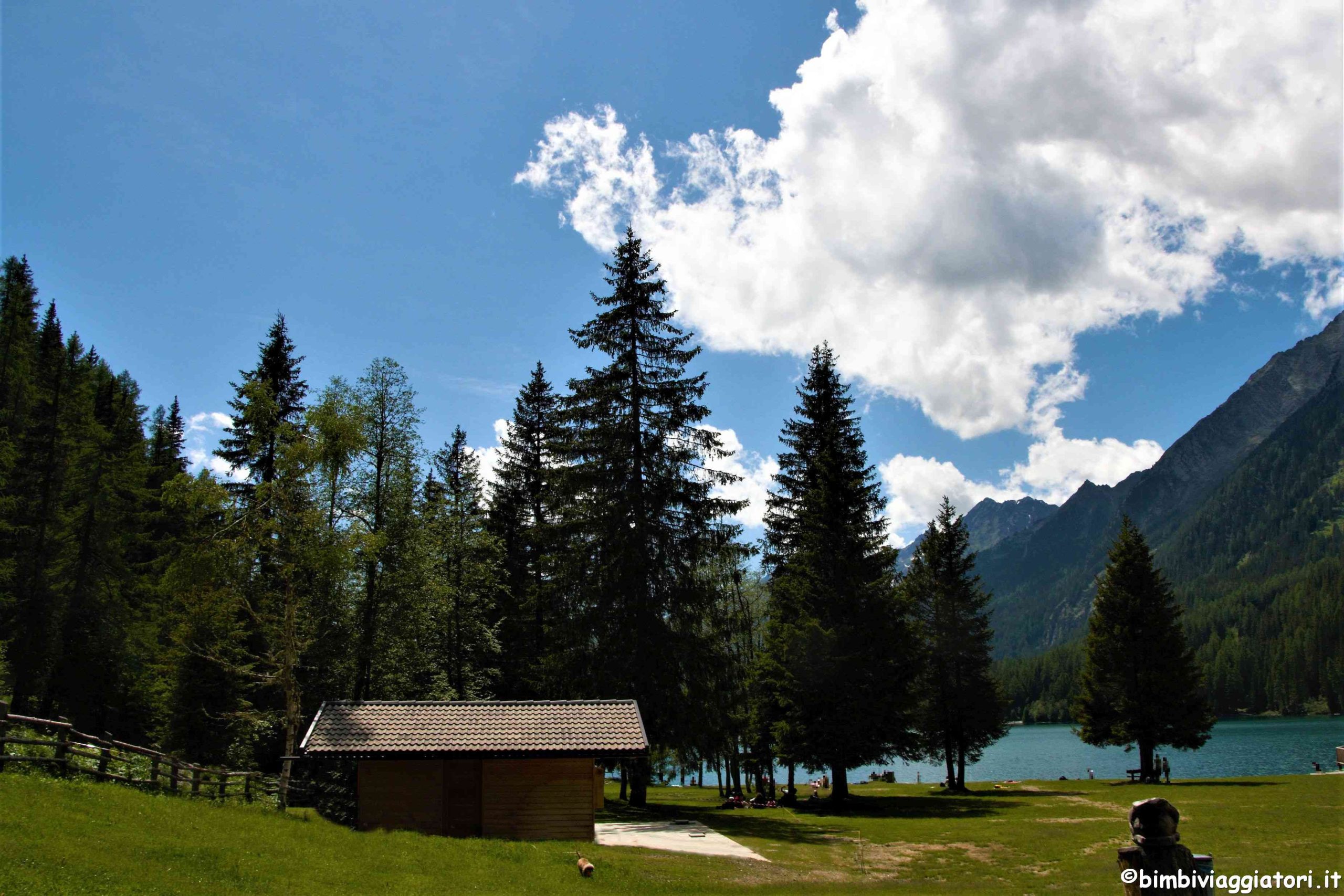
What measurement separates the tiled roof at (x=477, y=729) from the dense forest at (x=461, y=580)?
340cm

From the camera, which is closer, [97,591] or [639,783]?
[639,783]

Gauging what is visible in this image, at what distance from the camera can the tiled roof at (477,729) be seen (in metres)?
20.7

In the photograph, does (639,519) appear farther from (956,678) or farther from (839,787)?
(956,678)

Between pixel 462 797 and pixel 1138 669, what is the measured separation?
31937mm

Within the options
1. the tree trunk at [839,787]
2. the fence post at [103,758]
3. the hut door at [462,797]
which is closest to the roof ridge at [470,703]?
the hut door at [462,797]

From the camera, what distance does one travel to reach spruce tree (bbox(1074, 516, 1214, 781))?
3731 centimetres

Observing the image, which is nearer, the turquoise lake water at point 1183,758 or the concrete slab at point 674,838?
the concrete slab at point 674,838

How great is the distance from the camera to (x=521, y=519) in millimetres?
39531

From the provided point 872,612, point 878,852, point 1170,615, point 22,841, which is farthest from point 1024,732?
point 22,841

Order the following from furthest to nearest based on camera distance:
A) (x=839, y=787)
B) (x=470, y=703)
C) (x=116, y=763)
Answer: (x=839, y=787) < (x=470, y=703) < (x=116, y=763)

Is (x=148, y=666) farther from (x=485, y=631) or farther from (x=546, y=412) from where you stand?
(x=546, y=412)

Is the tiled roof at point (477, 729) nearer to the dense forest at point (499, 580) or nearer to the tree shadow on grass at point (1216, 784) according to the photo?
the dense forest at point (499, 580)

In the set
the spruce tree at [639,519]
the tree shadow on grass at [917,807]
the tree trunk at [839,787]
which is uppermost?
the spruce tree at [639,519]

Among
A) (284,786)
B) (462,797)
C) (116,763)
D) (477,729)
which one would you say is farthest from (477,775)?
(116,763)
